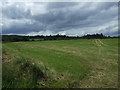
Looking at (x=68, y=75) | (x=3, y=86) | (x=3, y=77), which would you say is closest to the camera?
(x=3, y=86)

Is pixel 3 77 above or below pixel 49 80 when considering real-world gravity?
above

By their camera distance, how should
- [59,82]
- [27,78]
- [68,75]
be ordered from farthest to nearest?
[68,75]
[59,82]
[27,78]

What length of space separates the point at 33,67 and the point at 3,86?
1843mm

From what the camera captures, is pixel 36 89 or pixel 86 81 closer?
pixel 36 89

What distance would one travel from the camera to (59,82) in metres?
5.69

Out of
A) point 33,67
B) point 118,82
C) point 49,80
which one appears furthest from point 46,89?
point 118,82

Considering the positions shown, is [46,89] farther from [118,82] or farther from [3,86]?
[118,82]

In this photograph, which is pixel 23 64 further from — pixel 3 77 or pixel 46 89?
pixel 46 89

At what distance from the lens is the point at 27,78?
501 cm

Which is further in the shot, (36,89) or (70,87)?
(70,87)

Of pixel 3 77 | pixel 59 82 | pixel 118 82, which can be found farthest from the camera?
pixel 118 82

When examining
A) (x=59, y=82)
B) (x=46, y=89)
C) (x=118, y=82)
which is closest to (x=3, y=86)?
(x=46, y=89)

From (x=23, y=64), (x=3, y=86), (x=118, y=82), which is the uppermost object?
(x=23, y=64)

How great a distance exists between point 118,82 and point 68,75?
2630mm
